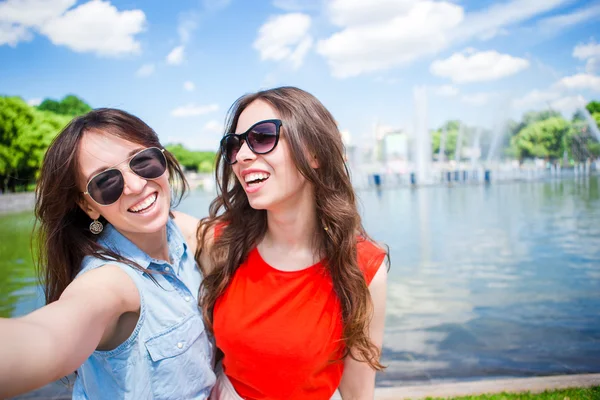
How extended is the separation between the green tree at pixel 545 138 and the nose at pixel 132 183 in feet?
218

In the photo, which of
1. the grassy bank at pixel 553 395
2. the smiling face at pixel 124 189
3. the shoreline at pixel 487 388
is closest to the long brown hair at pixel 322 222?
the smiling face at pixel 124 189

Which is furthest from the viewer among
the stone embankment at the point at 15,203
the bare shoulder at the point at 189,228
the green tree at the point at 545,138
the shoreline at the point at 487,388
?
the green tree at the point at 545,138

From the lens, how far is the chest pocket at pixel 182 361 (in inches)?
78.2

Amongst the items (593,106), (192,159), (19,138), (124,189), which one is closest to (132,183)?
(124,189)

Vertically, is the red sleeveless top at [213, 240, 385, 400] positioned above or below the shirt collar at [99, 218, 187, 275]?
below

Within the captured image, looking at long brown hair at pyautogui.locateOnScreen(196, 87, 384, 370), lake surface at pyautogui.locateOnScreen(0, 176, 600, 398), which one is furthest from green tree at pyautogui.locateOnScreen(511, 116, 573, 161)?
long brown hair at pyautogui.locateOnScreen(196, 87, 384, 370)

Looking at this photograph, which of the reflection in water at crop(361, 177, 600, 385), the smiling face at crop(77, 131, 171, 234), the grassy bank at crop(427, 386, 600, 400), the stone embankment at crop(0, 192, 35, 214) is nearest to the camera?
the smiling face at crop(77, 131, 171, 234)

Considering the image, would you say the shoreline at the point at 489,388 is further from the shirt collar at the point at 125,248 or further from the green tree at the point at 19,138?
the green tree at the point at 19,138

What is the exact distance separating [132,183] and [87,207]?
259 millimetres

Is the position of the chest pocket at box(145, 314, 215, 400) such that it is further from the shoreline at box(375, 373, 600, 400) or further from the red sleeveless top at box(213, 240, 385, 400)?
the shoreline at box(375, 373, 600, 400)

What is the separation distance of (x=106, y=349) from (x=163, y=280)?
41cm

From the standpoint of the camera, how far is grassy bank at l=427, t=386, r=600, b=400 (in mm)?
3900

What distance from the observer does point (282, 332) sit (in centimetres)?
209

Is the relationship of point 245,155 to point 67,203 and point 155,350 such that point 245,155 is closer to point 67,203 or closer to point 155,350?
point 67,203
